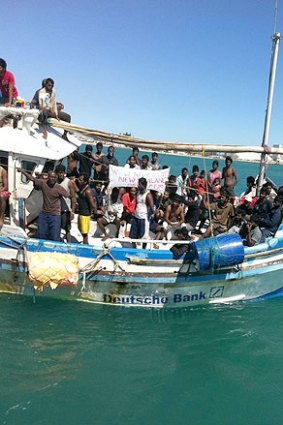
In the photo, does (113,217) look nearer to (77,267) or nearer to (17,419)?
(77,267)

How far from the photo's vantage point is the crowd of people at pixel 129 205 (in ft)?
22.7

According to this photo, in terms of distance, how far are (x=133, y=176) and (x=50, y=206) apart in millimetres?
1834

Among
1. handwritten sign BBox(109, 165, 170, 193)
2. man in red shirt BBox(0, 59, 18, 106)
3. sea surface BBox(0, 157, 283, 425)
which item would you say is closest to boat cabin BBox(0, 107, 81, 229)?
man in red shirt BBox(0, 59, 18, 106)

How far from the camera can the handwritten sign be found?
7332 mm

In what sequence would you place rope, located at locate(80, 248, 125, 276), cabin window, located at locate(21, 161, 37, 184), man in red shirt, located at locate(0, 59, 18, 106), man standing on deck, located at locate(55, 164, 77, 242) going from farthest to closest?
man in red shirt, located at locate(0, 59, 18, 106) → cabin window, located at locate(21, 161, 37, 184) → man standing on deck, located at locate(55, 164, 77, 242) → rope, located at locate(80, 248, 125, 276)

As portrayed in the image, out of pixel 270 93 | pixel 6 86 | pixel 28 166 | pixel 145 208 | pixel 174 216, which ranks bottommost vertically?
pixel 174 216

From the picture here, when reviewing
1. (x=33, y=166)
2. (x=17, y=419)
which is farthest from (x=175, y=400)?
(x=33, y=166)

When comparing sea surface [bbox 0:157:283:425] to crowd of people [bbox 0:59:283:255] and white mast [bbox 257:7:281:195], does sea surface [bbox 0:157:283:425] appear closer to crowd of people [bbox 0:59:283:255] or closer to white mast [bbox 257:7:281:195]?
crowd of people [bbox 0:59:283:255]

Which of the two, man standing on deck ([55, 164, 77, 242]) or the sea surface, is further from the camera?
man standing on deck ([55, 164, 77, 242])

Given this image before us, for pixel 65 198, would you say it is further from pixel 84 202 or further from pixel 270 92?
pixel 270 92

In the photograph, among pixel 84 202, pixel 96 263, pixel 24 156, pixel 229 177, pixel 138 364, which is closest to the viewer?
pixel 138 364

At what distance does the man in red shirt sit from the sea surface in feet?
14.4

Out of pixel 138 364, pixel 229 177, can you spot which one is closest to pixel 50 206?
pixel 138 364

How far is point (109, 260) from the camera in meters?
6.83
